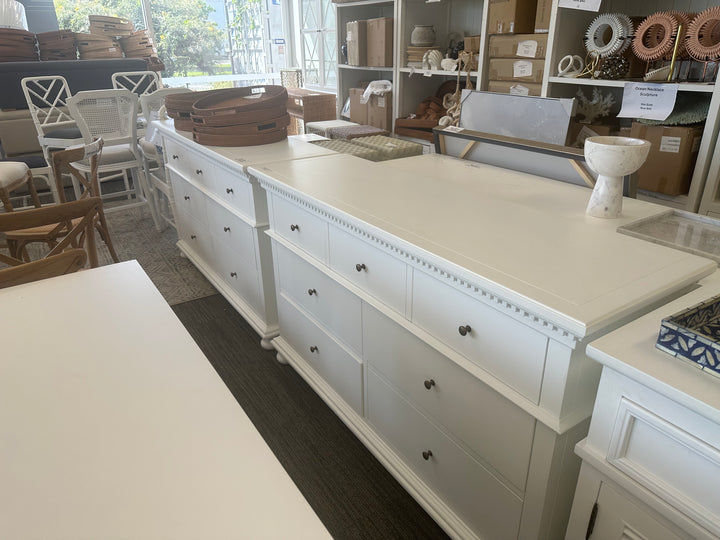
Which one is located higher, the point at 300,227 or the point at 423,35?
the point at 423,35

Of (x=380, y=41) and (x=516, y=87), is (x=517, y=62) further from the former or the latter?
(x=380, y=41)

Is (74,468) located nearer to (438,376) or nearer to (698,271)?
(438,376)

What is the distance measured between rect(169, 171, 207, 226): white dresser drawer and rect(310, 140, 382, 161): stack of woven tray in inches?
30.5

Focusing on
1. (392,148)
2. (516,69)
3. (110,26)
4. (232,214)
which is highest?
(110,26)

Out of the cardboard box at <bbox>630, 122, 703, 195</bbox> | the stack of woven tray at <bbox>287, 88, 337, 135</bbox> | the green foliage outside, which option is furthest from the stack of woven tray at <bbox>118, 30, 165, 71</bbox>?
the cardboard box at <bbox>630, 122, 703, 195</bbox>

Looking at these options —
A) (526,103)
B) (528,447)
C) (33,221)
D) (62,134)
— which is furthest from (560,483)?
(62,134)

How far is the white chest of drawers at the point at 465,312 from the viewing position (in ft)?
3.21

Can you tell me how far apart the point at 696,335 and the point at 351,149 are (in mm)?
1664

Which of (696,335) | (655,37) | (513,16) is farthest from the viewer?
(513,16)

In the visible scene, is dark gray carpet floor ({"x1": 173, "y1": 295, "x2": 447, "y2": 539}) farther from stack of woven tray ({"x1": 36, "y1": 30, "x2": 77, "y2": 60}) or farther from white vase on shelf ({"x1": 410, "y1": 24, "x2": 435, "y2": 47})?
stack of woven tray ({"x1": 36, "y1": 30, "x2": 77, "y2": 60})

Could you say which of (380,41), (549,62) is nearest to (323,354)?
(549,62)

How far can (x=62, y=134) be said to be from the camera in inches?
162

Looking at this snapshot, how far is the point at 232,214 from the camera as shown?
2359mm

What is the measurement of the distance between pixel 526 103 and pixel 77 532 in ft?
5.73
